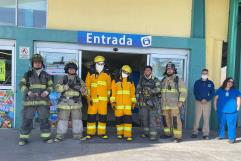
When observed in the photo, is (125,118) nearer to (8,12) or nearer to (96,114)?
(96,114)

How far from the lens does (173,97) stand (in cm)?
916

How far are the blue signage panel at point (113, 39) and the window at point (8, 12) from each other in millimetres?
1832

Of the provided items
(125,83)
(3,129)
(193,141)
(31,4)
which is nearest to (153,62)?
(125,83)

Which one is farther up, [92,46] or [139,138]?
[92,46]

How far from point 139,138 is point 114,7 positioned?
370 centimetres

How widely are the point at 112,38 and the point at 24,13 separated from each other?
2.47 m

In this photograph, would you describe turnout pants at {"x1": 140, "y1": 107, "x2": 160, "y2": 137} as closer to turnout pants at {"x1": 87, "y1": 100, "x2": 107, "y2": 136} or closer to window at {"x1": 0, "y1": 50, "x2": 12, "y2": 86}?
turnout pants at {"x1": 87, "y1": 100, "x2": 107, "y2": 136}

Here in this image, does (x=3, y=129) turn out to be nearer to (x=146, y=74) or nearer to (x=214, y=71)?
(x=146, y=74)

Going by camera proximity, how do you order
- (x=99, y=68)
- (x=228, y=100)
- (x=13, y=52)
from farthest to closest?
(x=13, y=52)
(x=228, y=100)
(x=99, y=68)

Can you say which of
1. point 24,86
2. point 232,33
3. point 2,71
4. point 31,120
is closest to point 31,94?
point 24,86

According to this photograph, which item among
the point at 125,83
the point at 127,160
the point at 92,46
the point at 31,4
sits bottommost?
the point at 127,160

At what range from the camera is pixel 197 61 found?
10781 millimetres

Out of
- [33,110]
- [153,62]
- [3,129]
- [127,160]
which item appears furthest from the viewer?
[153,62]

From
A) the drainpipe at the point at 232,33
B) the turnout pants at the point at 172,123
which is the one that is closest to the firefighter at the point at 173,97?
A: the turnout pants at the point at 172,123
